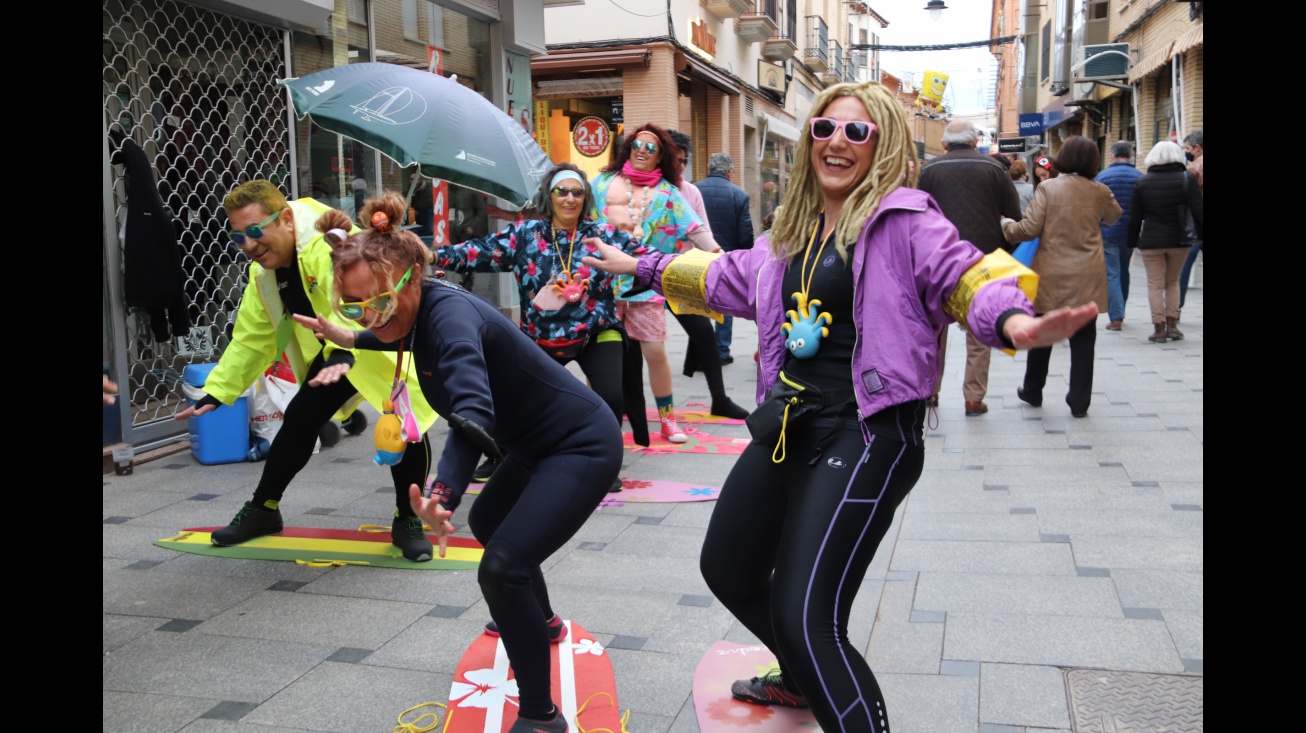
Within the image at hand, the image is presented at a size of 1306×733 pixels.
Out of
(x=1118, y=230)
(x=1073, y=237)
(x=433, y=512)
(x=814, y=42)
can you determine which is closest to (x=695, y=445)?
(x=1073, y=237)

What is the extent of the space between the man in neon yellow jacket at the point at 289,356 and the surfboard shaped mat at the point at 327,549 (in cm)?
5

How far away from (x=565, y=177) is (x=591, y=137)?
12634 mm

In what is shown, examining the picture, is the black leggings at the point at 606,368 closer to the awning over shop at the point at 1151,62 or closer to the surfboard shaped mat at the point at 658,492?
the surfboard shaped mat at the point at 658,492

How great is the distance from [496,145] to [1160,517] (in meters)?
3.69

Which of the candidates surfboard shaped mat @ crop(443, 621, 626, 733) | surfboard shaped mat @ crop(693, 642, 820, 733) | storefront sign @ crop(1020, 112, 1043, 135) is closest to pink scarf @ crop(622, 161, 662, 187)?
surfboard shaped mat @ crop(443, 621, 626, 733)

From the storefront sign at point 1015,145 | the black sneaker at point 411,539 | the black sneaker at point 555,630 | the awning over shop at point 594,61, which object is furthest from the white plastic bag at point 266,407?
the storefront sign at point 1015,145

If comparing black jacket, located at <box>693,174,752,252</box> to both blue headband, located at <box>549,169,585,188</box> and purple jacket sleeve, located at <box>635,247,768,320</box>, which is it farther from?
purple jacket sleeve, located at <box>635,247,768,320</box>

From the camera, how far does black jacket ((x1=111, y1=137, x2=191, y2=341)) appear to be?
6.54 metres

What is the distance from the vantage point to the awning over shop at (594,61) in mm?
18750

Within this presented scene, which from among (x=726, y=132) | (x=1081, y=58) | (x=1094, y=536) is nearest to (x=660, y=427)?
(x=1094, y=536)

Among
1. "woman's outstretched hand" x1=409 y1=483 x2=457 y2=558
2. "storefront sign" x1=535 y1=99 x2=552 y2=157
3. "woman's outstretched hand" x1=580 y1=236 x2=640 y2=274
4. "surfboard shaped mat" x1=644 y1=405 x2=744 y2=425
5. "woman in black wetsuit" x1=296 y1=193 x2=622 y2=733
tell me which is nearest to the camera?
"woman's outstretched hand" x1=409 y1=483 x2=457 y2=558

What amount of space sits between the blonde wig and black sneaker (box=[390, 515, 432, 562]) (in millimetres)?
2536

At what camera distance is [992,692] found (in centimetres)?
340

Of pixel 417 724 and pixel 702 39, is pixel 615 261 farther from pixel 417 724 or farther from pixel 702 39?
pixel 702 39
